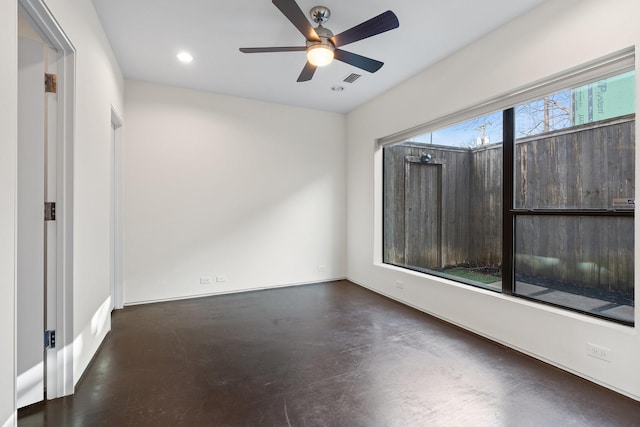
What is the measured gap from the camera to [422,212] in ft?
14.9

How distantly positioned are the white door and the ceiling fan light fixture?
182cm

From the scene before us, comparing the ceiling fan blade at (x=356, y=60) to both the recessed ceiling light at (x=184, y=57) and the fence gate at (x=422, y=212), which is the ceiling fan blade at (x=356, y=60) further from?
the fence gate at (x=422, y=212)

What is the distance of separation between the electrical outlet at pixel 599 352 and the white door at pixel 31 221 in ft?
12.2

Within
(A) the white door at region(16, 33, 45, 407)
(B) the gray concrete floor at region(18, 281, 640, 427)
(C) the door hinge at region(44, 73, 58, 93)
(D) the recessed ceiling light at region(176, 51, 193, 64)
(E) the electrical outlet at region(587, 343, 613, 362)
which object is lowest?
(B) the gray concrete floor at region(18, 281, 640, 427)

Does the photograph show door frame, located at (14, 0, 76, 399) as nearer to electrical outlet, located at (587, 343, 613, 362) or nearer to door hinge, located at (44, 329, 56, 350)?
door hinge, located at (44, 329, 56, 350)

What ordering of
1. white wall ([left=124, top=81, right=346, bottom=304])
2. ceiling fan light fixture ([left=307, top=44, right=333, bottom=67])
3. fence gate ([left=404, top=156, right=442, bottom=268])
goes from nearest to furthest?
ceiling fan light fixture ([left=307, top=44, right=333, bottom=67]) → white wall ([left=124, top=81, right=346, bottom=304]) → fence gate ([left=404, top=156, right=442, bottom=268])

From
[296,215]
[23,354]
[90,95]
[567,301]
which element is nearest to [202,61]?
[90,95]

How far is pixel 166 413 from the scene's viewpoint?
1.86m

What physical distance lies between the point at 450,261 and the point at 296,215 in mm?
2347

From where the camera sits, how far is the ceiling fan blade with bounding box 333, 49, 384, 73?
265 centimetres

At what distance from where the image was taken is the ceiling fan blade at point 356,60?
265 cm

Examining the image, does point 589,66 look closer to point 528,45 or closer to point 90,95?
point 528,45
